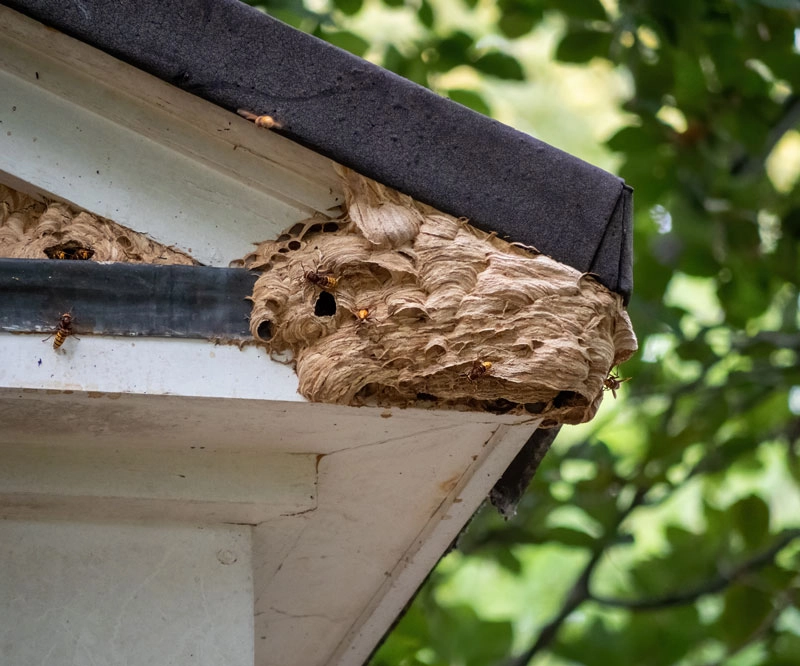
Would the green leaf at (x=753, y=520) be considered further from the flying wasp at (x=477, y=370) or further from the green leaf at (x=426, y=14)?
the flying wasp at (x=477, y=370)

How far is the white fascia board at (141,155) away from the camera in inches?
83.1

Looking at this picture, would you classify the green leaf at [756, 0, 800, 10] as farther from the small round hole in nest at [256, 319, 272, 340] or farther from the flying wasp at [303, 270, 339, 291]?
the small round hole in nest at [256, 319, 272, 340]

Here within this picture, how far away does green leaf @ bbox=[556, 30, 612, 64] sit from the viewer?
15.2ft

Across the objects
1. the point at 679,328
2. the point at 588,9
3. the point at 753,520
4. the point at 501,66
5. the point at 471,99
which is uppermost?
the point at 588,9

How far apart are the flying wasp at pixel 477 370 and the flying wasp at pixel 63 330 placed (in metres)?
0.69

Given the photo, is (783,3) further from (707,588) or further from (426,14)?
(707,588)

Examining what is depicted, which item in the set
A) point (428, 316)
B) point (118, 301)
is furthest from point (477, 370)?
point (118, 301)

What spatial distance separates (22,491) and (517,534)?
321cm

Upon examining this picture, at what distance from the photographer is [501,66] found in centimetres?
453

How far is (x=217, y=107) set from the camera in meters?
2.06

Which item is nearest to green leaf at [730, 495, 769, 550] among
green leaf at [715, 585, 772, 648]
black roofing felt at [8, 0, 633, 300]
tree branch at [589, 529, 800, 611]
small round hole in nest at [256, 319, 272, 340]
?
green leaf at [715, 585, 772, 648]

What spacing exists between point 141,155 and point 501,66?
2629 mm

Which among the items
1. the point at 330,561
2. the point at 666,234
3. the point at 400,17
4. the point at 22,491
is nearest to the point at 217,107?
the point at 22,491

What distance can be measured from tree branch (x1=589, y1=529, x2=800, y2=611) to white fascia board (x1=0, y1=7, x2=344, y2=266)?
3409 millimetres
